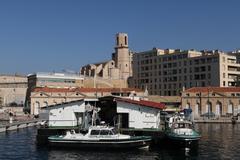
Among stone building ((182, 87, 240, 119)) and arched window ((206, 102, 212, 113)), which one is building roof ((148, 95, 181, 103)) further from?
arched window ((206, 102, 212, 113))

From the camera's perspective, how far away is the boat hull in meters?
53.9

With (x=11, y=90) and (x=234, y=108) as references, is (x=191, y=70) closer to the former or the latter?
(x=234, y=108)

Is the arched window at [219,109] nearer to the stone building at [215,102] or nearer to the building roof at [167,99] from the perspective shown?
the stone building at [215,102]

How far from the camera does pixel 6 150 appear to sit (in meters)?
54.8

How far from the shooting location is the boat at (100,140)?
54000 mm

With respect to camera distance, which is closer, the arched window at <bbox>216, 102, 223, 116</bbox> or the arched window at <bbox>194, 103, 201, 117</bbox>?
the arched window at <bbox>216, 102, 223, 116</bbox>

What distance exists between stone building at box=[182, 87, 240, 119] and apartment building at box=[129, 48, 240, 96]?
93.0 feet

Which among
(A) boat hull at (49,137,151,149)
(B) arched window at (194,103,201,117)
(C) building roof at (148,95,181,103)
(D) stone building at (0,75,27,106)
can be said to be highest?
(D) stone building at (0,75,27,106)

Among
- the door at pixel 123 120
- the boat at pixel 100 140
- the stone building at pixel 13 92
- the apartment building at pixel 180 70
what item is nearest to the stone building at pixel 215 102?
the apartment building at pixel 180 70

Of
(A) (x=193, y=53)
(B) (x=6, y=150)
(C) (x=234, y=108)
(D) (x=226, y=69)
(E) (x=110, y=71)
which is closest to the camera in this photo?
(B) (x=6, y=150)

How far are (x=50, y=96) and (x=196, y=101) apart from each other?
44.0m

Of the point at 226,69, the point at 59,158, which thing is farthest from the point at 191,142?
the point at 226,69

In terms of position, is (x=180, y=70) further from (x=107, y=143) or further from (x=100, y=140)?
(x=107, y=143)

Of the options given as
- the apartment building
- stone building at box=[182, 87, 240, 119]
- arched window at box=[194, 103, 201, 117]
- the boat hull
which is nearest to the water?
the boat hull
